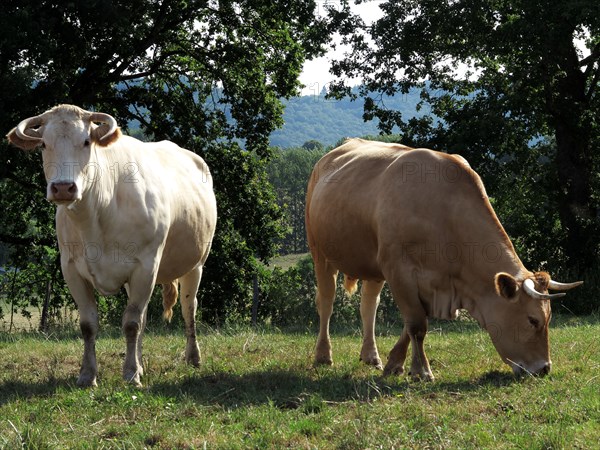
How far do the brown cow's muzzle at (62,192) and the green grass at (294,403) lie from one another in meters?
1.65

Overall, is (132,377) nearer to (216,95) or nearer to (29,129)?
(29,129)

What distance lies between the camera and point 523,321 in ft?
25.0

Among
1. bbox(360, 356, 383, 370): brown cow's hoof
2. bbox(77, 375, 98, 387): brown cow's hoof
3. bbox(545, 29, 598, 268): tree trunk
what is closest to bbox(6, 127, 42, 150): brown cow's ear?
bbox(77, 375, 98, 387): brown cow's hoof

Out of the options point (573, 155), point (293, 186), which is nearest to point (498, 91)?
point (573, 155)

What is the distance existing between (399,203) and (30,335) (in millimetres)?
7131

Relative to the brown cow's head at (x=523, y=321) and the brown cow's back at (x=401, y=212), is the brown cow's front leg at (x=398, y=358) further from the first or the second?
the brown cow's head at (x=523, y=321)

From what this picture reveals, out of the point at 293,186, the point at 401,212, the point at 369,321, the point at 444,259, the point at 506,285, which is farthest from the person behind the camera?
the point at 293,186

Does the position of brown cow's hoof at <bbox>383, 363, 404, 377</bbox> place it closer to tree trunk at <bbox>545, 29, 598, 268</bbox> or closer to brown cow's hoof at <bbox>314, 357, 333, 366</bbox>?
brown cow's hoof at <bbox>314, 357, 333, 366</bbox>

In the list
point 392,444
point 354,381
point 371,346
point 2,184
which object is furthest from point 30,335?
point 2,184

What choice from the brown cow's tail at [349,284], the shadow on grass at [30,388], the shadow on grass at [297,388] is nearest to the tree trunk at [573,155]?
the brown cow's tail at [349,284]

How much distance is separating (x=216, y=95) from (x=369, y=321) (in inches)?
591

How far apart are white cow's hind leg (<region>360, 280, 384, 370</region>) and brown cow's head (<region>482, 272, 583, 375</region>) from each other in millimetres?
1610

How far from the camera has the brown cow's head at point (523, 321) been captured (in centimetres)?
755

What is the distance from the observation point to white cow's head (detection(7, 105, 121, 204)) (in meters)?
6.90
